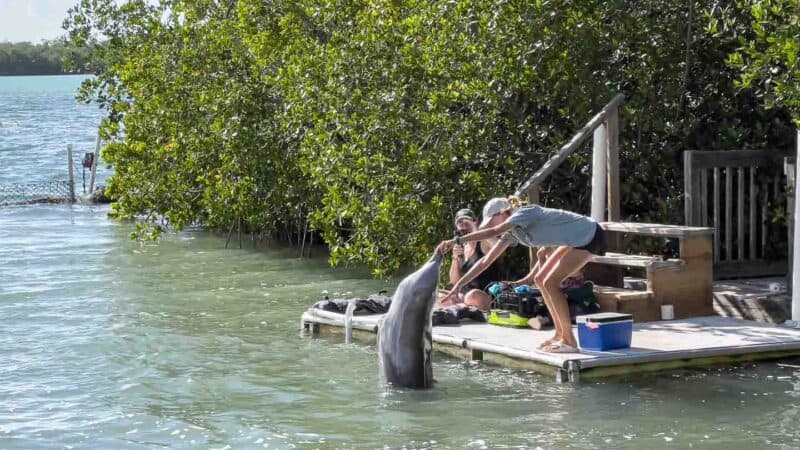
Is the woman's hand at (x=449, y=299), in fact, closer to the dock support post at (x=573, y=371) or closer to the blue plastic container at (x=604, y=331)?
the blue plastic container at (x=604, y=331)

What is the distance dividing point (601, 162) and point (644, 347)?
2976 millimetres

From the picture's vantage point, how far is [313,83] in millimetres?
18109

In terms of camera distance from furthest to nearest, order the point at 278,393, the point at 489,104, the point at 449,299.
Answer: the point at 489,104 → the point at 449,299 → the point at 278,393

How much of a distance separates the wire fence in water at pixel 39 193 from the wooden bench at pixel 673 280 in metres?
27.0

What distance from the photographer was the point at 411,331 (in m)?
11.8

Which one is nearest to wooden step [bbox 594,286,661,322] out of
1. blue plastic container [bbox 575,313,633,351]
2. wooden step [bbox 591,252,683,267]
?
wooden step [bbox 591,252,683,267]

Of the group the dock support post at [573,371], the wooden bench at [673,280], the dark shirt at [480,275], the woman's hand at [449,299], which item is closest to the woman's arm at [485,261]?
the woman's hand at [449,299]

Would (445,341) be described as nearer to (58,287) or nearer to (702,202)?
(702,202)

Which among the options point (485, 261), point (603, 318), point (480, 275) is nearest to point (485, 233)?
point (485, 261)

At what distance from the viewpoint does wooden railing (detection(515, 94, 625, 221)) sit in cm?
1459

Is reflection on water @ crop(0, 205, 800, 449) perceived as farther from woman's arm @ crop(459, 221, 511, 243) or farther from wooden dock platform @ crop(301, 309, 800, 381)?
woman's arm @ crop(459, 221, 511, 243)

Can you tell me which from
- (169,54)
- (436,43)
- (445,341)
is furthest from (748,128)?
(169,54)

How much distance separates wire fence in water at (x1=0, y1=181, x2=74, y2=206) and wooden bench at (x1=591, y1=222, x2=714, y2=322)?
2696 centimetres

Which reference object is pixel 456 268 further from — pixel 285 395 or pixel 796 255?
Answer: pixel 796 255
